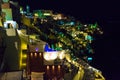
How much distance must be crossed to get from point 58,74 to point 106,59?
34072 mm

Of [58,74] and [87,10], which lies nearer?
[58,74]

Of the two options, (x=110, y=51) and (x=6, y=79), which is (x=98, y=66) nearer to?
(x=110, y=51)

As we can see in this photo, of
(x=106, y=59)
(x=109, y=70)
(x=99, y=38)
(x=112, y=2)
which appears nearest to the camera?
(x=109, y=70)

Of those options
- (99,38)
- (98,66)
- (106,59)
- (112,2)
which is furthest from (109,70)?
(112,2)

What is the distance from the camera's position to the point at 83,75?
26.5 m

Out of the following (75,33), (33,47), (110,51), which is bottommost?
(110,51)

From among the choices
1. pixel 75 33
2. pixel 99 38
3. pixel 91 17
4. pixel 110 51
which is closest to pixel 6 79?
pixel 75 33

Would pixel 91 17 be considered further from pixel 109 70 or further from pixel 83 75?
pixel 83 75

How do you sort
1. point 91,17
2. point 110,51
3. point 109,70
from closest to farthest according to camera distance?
point 109,70 → point 110,51 → point 91,17

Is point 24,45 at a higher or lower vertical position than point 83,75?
higher

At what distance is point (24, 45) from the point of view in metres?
25.6

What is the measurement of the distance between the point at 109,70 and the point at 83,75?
23.3m

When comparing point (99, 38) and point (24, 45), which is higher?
point (24, 45)

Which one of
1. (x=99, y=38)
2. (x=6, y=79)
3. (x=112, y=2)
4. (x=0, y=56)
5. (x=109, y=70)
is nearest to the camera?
(x=6, y=79)
